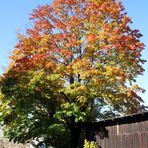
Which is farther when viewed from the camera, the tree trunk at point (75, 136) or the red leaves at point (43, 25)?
the red leaves at point (43, 25)

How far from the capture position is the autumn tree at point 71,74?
106 feet

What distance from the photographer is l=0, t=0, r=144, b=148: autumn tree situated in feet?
106

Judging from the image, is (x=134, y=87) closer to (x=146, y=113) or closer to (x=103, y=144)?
(x=103, y=144)

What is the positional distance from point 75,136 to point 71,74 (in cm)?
577

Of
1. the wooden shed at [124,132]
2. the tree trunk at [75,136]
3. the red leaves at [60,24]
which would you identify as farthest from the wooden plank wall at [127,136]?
the red leaves at [60,24]

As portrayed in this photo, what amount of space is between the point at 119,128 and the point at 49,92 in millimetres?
7961


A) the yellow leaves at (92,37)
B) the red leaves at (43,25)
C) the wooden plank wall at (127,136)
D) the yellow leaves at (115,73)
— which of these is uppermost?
the red leaves at (43,25)

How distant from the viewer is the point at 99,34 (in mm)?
33281

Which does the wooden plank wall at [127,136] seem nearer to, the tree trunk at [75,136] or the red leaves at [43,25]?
the tree trunk at [75,136]

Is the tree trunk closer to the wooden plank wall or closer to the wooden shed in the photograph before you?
the wooden shed

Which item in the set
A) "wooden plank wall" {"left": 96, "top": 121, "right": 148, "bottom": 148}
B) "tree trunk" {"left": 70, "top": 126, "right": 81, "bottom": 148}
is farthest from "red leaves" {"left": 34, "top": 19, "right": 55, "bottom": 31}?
"wooden plank wall" {"left": 96, "top": 121, "right": 148, "bottom": 148}

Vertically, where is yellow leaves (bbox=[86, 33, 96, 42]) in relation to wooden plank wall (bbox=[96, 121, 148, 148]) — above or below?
above

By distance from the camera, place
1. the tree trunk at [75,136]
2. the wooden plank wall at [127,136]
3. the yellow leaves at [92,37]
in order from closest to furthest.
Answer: the wooden plank wall at [127,136] → the yellow leaves at [92,37] → the tree trunk at [75,136]

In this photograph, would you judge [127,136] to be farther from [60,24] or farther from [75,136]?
[60,24]
